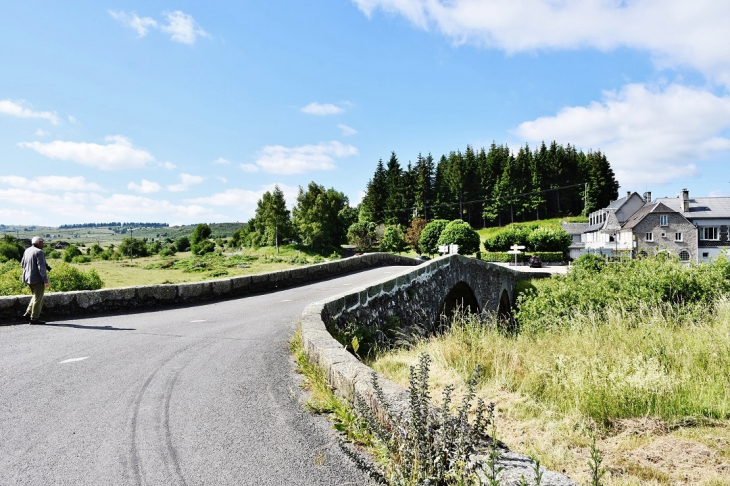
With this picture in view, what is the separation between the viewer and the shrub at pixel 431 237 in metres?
64.4

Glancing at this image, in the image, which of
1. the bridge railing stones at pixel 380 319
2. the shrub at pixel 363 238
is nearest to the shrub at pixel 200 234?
the shrub at pixel 363 238

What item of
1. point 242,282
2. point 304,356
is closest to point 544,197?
point 242,282

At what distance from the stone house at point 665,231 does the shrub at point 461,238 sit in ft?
62.8

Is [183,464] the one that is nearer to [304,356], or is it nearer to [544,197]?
[304,356]

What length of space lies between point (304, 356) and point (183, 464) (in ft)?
7.81

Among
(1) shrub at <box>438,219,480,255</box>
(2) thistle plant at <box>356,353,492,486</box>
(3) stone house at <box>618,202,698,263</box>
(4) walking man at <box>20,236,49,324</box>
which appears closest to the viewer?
(2) thistle plant at <box>356,353,492,486</box>

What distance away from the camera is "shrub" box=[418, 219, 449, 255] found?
2534 inches

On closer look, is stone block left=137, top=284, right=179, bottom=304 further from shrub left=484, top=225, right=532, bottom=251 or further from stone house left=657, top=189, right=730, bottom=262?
stone house left=657, top=189, right=730, bottom=262

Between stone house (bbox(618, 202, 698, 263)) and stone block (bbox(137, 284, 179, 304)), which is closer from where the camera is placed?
stone block (bbox(137, 284, 179, 304))

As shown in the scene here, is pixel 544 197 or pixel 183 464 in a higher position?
pixel 544 197

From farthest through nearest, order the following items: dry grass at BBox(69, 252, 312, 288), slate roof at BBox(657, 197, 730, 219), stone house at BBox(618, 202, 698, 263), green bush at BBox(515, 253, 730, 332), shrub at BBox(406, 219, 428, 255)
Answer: shrub at BBox(406, 219, 428, 255)
slate roof at BBox(657, 197, 730, 219)
stone house at BBox(618, 202, 698, 263)
dry grass at BBox(69, 252, 312, 288)
green bush at BBox(515, 253, 730, 332)

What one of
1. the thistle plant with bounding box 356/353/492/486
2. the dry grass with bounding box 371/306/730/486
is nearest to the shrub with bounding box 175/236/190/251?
the dry grass with bounding box 371/306/730/486

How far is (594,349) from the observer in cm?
594

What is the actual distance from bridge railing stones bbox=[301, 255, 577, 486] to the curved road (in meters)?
0.44
